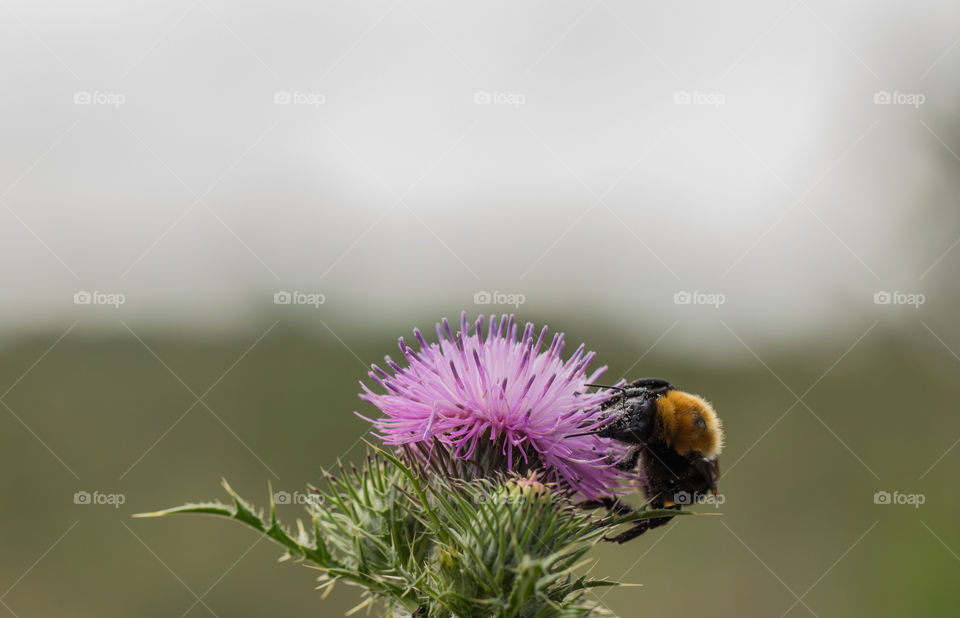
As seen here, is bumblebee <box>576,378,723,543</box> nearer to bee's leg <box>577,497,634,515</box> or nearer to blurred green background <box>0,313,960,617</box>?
bee's leg <box>577,497,634,515</box>

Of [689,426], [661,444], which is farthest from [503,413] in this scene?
[689,426]

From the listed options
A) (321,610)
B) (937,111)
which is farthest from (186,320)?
(937,111)

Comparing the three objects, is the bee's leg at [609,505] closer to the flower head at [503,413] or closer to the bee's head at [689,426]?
the flower head at [503,413]

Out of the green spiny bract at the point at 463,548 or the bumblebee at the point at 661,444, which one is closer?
the green spiny bract at the point at 463,548

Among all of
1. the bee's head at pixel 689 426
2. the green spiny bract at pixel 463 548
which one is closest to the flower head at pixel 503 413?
the green spiny bract at pixel 463 548

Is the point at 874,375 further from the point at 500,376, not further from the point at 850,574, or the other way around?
the point at 500,376

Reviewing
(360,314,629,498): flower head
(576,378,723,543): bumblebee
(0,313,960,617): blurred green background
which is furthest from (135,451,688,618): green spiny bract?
(0,313,960,617): blurred green background

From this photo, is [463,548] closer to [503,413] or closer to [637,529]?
[503,413]
